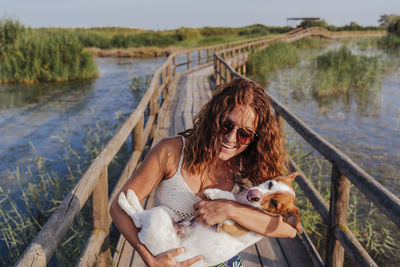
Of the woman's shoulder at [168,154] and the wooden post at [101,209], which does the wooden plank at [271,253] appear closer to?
the wooden post at [101,209]

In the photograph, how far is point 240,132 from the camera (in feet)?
4.98

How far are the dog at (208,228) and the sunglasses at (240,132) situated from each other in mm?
294

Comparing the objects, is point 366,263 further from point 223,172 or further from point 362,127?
point 362,127

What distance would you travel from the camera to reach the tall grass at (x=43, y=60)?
14.8 meters

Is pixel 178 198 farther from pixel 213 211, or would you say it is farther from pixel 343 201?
pixel 343 201

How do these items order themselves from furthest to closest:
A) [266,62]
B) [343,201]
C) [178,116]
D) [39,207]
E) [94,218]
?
[266,62] < [178,116] < [39,207] < [94,218] < [343,201]

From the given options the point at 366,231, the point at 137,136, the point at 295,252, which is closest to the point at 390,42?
the point at 366,231

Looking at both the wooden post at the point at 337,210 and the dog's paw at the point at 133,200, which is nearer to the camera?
the dog's paw at the point at 133,200

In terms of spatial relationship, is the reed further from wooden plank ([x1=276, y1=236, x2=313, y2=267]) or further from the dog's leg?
the dog's leg

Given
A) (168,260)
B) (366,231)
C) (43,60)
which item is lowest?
(366,231)

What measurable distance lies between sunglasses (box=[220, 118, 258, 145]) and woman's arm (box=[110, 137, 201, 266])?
0.75 ft

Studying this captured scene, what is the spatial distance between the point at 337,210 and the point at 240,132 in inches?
39.9

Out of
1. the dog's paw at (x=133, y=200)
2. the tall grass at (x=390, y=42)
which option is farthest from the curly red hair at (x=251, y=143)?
the tall grass at (x=390, y=42)

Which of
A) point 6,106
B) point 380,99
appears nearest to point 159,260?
point 380,99
